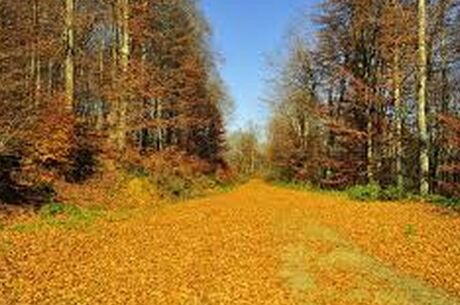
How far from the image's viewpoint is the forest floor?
42.1 feet

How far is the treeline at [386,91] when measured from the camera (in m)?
35.7

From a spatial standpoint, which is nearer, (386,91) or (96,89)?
(386,91)

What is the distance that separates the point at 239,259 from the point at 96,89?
3721 centimetres

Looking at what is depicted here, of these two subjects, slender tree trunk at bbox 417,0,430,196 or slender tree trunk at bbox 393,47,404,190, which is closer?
slender tree trunk at bbox 417,0,430,196

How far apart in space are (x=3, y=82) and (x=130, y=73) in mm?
10023

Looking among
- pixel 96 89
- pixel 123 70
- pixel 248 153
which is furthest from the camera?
pixel 248 153

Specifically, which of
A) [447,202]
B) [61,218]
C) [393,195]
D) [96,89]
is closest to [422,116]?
[393,195]

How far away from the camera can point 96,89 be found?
2024 inches

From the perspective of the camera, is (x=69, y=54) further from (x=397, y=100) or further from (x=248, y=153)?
(x=248, y=153)

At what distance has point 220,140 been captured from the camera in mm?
64375

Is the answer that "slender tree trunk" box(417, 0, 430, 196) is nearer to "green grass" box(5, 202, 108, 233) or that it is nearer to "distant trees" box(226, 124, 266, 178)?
"green grass" box(5, 202, 108, 233)

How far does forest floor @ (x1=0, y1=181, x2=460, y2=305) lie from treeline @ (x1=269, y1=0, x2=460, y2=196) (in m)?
11.8

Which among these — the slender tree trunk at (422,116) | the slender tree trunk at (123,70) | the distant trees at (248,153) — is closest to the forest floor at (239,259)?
the slender tree trunk at (422,116)

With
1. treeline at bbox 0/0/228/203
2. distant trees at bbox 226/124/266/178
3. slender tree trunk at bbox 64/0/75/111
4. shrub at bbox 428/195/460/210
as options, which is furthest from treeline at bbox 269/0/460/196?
distant trees at bbox 226/124/266/178
